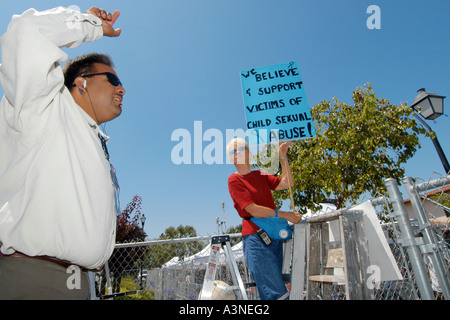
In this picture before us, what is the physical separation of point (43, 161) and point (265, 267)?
222 centimetres

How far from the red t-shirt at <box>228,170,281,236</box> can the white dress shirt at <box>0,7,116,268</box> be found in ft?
5.79

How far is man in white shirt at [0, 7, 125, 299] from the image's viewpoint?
105 cm

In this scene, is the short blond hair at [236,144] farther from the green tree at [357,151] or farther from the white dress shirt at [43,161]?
the green tree at [357,151]

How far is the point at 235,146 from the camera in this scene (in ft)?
10.6

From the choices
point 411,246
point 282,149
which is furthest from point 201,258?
point 411,246

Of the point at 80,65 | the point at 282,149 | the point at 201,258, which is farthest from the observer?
the point at 201,258

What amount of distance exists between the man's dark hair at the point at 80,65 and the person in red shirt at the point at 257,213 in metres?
1.77

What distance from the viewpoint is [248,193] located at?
9.43ft

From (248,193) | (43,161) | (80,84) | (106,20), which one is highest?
(106,20)

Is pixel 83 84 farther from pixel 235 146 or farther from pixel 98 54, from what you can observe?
pixel 235 146

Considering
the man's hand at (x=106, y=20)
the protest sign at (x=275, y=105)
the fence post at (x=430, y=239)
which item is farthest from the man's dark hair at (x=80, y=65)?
the fence post at (x=430, y=239)

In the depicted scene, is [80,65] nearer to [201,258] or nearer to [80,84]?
[80,84]

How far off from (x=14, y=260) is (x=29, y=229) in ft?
0.45
